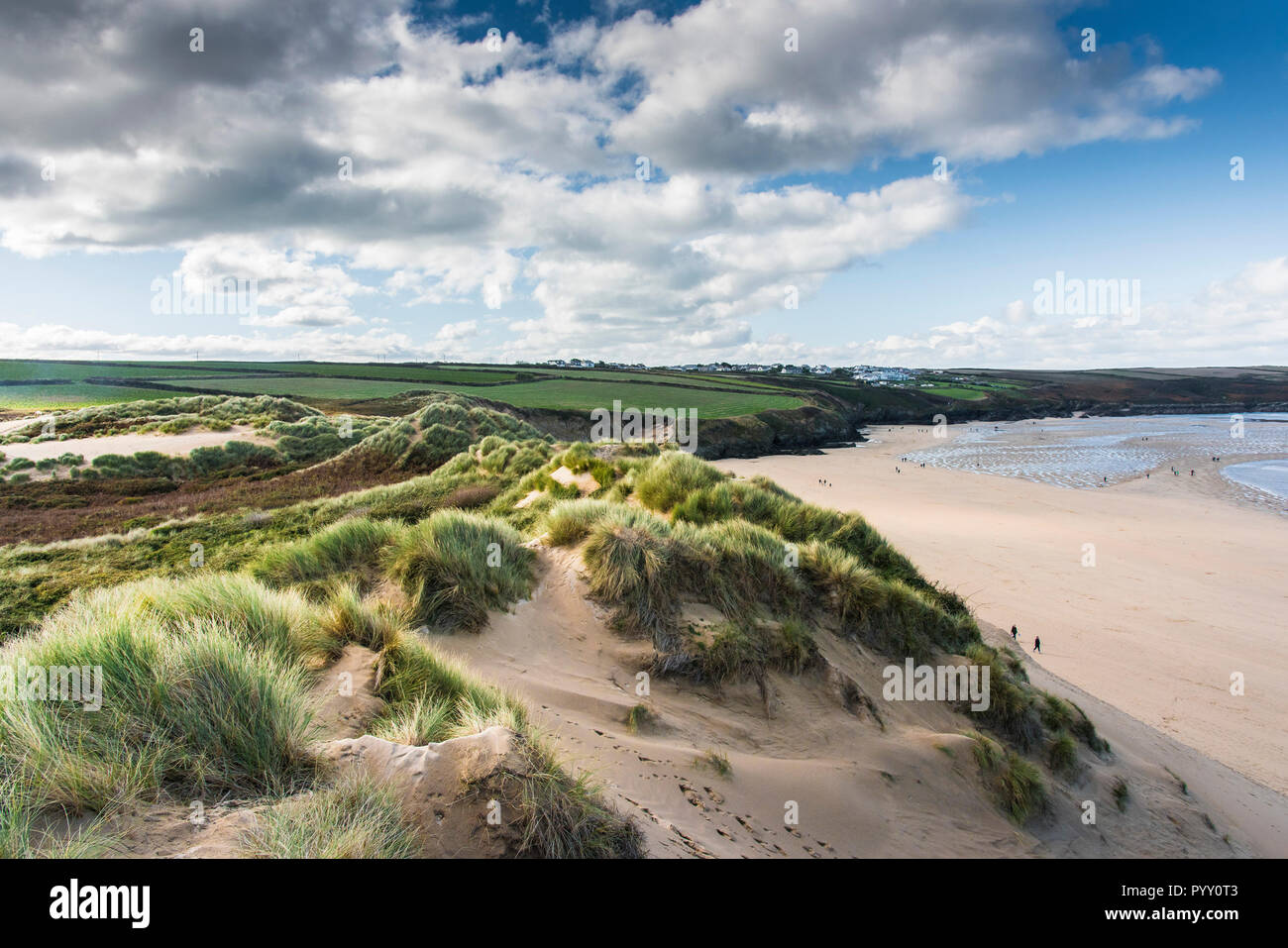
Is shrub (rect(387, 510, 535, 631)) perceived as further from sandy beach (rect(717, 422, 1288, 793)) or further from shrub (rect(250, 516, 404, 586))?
sandy beach (rect(717, 422, 1288, 793))

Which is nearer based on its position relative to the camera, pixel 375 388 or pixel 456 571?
pixel 456 571

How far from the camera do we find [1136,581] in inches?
967

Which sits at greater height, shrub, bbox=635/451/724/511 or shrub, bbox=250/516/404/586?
shrub, bbox=635/451/724/511

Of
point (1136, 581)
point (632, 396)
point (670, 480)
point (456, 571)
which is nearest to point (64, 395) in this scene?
point (632, 396)

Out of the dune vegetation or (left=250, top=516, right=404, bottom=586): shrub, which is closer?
the dune vegetation

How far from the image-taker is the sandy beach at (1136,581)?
1501 centimetres

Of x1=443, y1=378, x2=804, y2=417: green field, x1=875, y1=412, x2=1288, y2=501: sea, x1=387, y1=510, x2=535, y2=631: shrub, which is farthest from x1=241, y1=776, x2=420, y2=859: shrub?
x1=443, y1=378, x2=804, y2=417: green field

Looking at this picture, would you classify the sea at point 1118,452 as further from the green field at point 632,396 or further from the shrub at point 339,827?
the shrub at point 339,827

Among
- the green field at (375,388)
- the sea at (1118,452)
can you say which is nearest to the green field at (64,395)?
the green field at (375,388)

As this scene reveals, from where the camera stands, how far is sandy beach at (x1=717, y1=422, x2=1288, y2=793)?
15008 mm

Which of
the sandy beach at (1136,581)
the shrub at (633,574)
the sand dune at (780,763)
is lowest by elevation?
the sandy beach at (1136,581)

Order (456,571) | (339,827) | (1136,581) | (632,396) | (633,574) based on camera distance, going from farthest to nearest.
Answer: (632,396) → (1136,581) → (633,574) → (456,571) → (339,827)

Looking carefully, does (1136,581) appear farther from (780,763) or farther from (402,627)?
(402,627)
